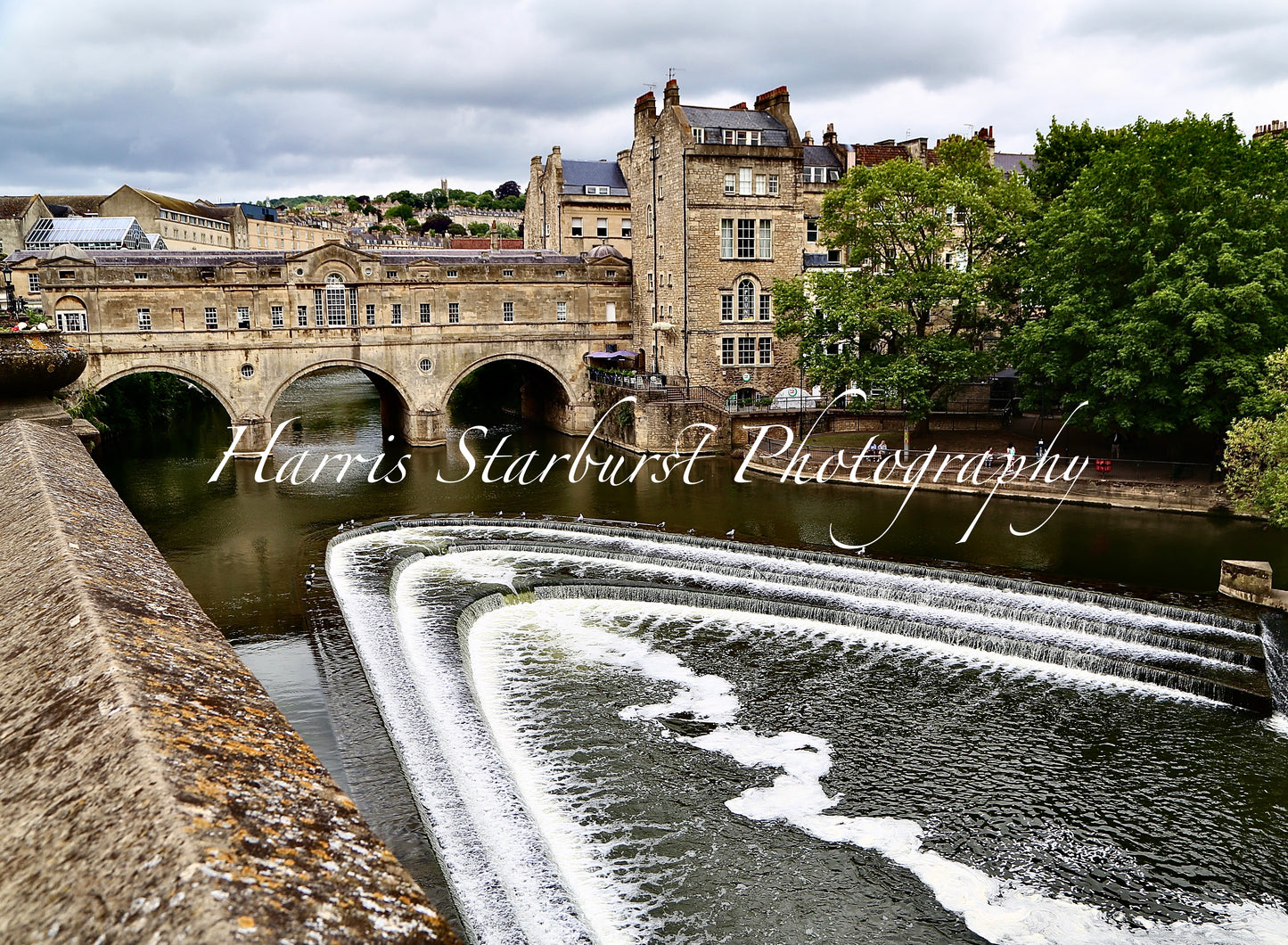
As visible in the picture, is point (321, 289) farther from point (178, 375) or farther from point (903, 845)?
point (903, 845)

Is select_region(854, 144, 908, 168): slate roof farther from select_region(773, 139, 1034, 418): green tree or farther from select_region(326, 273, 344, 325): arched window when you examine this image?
select_region(326, 273, 344, 325): arched window

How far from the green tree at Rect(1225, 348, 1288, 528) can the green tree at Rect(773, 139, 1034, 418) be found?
34.9ft

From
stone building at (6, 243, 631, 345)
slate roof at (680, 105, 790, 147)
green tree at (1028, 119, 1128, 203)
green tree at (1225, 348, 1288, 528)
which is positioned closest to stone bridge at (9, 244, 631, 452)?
stone building at (6, 243, 631, 345)

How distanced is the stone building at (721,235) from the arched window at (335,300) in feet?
45.6

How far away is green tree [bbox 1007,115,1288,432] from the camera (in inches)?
1117

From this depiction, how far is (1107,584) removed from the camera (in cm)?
2238

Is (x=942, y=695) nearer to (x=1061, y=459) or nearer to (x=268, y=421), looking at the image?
(x=1061, y=459)

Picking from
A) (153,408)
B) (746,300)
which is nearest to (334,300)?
(153,408)

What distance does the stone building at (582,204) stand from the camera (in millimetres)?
58938

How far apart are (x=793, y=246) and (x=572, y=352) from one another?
37.6 feet

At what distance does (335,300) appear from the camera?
149ft

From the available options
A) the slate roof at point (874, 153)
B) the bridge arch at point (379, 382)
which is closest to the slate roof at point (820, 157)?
the slate roof at point (874, 153)

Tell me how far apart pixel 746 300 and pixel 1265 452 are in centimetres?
2563

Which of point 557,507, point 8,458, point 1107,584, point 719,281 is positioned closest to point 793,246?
point 719,281
